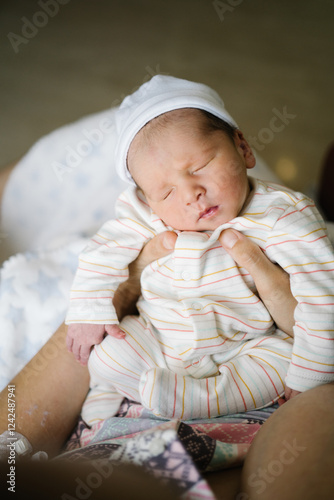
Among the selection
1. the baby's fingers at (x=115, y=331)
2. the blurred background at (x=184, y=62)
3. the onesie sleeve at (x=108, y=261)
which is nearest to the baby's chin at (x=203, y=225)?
the onesie sleeve at (x=108, y=261)

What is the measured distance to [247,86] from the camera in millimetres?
2861

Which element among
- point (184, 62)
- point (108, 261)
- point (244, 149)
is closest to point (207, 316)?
point (108, 261)

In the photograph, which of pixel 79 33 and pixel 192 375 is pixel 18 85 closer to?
pixel 79 33

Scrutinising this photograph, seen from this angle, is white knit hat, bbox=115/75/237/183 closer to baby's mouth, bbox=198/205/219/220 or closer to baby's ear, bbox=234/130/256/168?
baby's ear, bbox=234/130/256/168

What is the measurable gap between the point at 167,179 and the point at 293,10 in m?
3.21

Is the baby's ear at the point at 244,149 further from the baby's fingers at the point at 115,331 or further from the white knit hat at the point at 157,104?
the baby's fingers at the point at 115,331

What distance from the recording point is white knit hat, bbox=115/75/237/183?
0.98 metres

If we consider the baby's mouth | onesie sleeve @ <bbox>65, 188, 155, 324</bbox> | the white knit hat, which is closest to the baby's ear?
the white knit hat

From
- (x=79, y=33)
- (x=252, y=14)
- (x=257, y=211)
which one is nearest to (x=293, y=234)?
(x=257, y=211)

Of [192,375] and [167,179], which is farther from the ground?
[167,179]

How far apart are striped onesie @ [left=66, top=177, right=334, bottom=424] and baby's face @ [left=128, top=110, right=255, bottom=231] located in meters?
0.05

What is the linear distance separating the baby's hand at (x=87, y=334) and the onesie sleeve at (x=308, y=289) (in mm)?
384

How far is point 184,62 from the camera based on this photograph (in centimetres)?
305

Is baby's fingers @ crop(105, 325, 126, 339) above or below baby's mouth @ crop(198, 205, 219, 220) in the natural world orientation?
below
